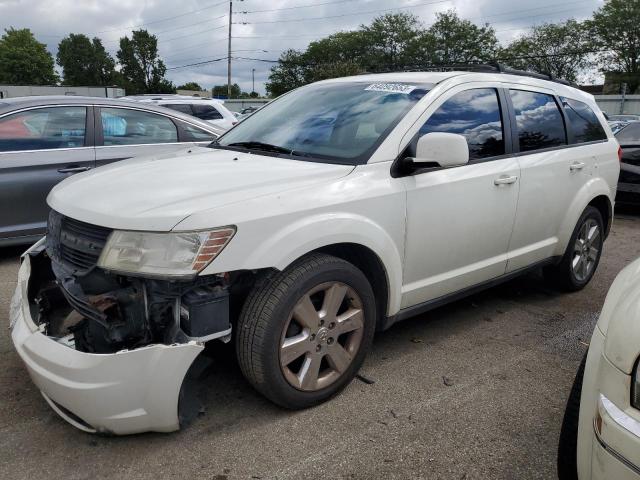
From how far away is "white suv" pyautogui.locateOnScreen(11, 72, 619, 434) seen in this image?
225 cm

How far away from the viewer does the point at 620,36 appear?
183ft

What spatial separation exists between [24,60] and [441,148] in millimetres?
94255

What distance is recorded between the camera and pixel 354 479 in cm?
225

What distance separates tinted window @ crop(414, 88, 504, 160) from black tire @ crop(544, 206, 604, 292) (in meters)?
1.22

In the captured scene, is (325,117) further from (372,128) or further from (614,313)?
(614,313)

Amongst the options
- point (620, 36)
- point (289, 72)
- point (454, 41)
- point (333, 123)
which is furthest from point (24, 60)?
point (333, 123)

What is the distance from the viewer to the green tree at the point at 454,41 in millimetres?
69688

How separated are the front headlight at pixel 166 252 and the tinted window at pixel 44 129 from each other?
10.8ft

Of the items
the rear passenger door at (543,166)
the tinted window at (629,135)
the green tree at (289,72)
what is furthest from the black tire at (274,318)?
the green tree at (289,72)

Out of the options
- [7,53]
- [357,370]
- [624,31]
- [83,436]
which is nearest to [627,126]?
[357,370]

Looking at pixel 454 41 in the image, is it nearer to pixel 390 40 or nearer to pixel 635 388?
pixel 390 40

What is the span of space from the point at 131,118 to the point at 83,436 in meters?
3.74

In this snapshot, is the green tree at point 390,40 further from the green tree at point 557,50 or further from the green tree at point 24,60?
the green tree at point 24,60

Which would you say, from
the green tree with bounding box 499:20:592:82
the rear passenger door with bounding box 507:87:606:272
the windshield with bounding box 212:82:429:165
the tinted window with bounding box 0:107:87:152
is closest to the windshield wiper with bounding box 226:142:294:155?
the windshield with bounding box 212:82:429:165
